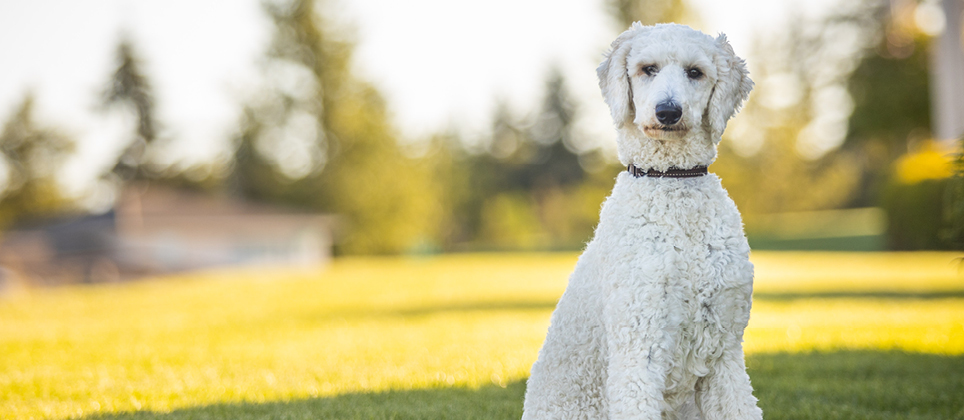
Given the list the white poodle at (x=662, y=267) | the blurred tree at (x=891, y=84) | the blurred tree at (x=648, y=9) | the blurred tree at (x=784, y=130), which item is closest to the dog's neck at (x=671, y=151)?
the white poodle at (x=662, y=267)

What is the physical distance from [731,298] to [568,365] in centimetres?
72

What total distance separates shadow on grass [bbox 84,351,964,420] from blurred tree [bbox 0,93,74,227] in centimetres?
4253

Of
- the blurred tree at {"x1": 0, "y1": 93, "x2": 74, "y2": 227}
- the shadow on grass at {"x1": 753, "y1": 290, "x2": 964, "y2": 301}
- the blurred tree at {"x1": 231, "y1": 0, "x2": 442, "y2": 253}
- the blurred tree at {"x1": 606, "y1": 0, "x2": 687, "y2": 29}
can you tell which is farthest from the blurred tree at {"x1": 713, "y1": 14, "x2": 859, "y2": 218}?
the blurred tree at {"x1": 0, "y1": 93, "x2": 74, "y2": 227}

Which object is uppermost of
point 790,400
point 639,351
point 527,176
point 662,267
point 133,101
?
point 133,101

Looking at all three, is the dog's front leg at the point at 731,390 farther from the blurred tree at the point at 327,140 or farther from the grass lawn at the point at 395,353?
the blurred tree at the point at 327,140

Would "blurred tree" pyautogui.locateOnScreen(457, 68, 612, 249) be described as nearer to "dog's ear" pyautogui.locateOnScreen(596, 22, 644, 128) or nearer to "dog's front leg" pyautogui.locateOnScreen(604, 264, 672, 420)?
"dog's ear" pyautogui.locateOnScreen(596, 22, 644, 128)

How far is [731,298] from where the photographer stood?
7.93 feet

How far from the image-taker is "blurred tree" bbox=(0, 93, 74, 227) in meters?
39.4

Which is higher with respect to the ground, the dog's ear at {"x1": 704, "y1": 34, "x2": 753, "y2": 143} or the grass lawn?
the dog's ear at {"x1": 704, "y1": 34, "x2": 753, "y2": 143}

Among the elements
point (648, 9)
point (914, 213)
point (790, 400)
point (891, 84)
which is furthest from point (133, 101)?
point (790, 400)

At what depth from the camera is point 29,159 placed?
131 feet

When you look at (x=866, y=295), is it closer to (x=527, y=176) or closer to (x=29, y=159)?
(x=29, y=159)

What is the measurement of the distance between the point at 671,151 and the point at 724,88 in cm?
32

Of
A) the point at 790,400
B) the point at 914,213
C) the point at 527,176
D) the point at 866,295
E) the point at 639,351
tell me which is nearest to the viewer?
the point at 639,351
